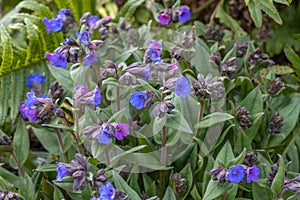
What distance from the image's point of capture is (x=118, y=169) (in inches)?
78.5

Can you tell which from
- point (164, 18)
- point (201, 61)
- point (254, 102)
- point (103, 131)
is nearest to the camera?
point (103, 131)

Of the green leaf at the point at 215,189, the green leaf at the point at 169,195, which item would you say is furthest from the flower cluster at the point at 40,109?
the green leaf at the point at 215,189

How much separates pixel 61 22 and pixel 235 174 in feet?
3.77

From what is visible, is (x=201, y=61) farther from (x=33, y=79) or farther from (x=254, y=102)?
(x=33, y=79)

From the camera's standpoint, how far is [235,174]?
5.87ft

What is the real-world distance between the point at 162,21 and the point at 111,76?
0.66m

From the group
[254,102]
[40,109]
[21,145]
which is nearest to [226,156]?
[254,102]

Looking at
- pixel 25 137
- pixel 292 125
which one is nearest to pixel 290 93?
pixel 292 125

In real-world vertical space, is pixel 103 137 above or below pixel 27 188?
above

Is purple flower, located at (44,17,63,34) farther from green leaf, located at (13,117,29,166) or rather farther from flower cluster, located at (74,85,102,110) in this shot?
flower cluster, located at (74,85,102,110)

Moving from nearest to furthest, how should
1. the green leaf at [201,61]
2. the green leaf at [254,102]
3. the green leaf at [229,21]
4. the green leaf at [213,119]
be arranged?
the green leaf at [213,119] < the green leaf at [254,102] < the green leaf at [201,61] < the green leaf at [229,21]

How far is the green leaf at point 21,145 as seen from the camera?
7.73ft

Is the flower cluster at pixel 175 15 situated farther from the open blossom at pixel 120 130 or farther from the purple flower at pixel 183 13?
the open blossom at pixel 120 130

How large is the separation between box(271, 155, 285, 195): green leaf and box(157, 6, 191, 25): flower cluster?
0.92 meters
